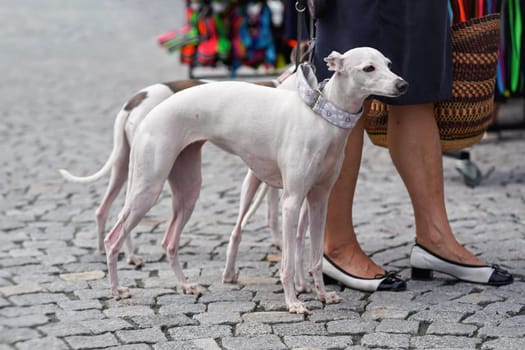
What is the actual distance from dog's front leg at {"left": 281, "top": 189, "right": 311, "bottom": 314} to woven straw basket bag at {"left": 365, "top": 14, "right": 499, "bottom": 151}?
36.6 inches

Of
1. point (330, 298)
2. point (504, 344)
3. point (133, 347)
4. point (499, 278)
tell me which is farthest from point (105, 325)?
point (499, 278)

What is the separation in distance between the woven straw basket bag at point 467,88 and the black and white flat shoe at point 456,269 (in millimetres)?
585

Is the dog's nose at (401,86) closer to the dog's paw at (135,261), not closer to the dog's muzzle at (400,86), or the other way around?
the dog's muzzle at (400,86)

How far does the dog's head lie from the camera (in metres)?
4.06

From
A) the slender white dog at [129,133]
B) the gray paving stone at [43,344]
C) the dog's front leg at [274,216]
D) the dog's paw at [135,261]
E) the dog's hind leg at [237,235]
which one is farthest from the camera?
the dog's front leg at [274,216]

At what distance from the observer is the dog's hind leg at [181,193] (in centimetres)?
480

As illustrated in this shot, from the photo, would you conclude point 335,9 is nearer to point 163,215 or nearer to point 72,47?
point 163,215

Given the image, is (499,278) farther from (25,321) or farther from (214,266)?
(25,321)

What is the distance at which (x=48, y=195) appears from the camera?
692cm

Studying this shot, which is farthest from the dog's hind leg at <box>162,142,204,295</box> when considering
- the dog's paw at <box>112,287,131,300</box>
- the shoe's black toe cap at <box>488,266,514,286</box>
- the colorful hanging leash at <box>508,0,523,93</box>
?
the colorful hanging leash at <box>508,0,523,93</box>

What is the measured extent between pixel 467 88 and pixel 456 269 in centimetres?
87

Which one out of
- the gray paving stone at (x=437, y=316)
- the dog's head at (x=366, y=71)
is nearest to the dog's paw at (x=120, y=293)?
the gray paving stone at (x=437, y=316)

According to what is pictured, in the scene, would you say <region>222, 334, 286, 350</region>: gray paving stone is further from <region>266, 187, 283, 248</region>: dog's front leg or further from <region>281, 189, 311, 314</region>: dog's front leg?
<region>266, 187, 283, 248</region>: dog's front leg

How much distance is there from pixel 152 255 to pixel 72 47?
11.0 m
